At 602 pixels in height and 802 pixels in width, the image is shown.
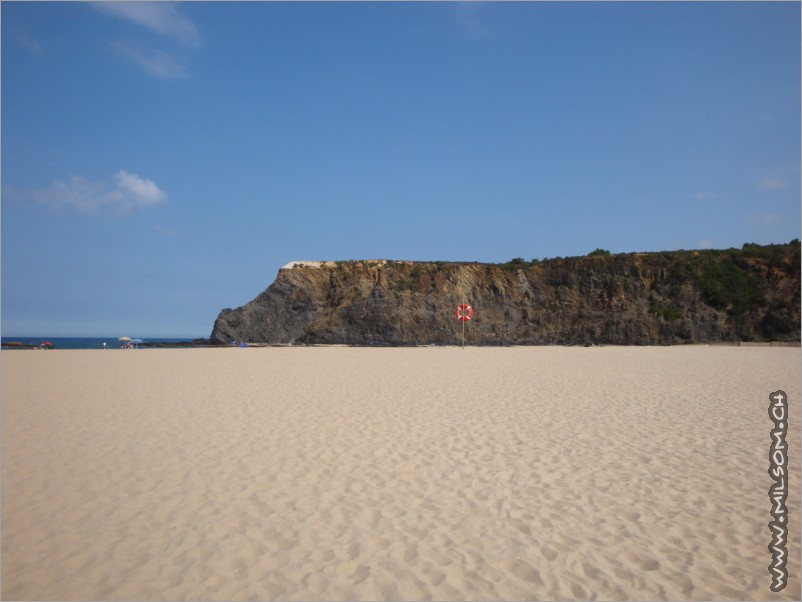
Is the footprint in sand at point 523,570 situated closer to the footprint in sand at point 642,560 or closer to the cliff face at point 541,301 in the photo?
the footprint in sand at point 642,560

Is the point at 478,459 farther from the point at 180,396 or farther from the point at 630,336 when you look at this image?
the point at 630,336

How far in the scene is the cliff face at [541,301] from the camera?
43.2 metres

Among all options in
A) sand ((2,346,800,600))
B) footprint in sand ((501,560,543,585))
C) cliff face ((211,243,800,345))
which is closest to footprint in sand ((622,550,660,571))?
sand ((2,346,800,600))

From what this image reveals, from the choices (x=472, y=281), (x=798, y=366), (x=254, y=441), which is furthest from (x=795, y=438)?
(x=472, y=281)

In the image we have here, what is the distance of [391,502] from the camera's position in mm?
5109

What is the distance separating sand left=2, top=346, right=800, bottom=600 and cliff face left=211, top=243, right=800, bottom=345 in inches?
1436

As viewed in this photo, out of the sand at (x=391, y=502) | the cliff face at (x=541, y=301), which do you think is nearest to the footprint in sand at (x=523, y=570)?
the sand at (x=391, y=502)

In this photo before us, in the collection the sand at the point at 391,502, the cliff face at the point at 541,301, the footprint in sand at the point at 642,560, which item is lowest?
the footprint in sand at the point at 642,560

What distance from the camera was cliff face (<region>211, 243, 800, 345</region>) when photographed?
43219 millimetres

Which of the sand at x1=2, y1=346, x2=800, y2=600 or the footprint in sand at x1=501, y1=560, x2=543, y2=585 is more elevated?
the sand at x1=2, y1=346, x2=800, y2=600

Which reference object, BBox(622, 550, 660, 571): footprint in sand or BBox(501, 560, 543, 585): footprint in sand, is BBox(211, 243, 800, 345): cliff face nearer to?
BBox(622, 550, 660, 571): footprint in sand

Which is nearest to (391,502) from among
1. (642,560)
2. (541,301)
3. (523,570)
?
(523,570)

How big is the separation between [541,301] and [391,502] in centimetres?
4572

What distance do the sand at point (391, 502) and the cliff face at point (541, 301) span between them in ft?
120
